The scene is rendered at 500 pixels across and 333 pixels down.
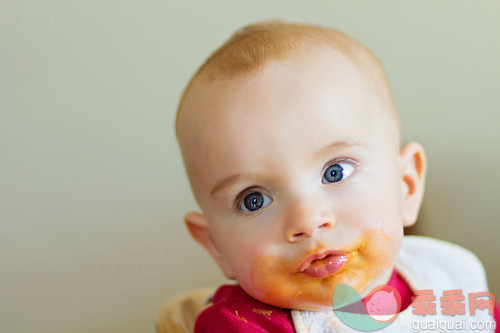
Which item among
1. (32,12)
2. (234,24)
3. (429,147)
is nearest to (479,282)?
(429,147)

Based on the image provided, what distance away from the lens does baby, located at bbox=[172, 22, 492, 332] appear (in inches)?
31.7

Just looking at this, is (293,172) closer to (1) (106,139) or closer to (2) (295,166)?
(2) (295,166)

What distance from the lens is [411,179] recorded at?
38.8 inches

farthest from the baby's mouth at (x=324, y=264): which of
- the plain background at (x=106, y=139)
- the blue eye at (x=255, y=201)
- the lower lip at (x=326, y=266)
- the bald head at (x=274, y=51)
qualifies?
the plain background at (x=106, y=139)

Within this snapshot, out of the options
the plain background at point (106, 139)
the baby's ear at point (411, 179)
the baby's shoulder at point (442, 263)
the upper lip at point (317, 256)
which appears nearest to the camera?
the upper lip at point (317, 256)

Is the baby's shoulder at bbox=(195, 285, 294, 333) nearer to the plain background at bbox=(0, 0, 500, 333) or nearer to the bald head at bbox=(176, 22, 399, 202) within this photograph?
the bald head at bbox=(176, 22, 399, 202)

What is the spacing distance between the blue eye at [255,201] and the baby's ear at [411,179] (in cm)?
25

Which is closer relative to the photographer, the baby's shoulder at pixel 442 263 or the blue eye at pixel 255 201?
the blue eye at pixel 255 201

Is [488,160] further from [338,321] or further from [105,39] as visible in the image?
[105,39]

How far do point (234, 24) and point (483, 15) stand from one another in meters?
0.60

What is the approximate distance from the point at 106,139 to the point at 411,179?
834 mm

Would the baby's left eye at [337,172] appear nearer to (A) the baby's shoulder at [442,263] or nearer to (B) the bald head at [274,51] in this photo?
(B) the bald head at [274,51]

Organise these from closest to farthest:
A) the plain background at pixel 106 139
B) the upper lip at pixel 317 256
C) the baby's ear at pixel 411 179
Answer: the upper lip at pixel 317 256 < the baby's ear at pixel 411 179 < the plain background at pixel 106 139

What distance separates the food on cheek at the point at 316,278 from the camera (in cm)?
81
